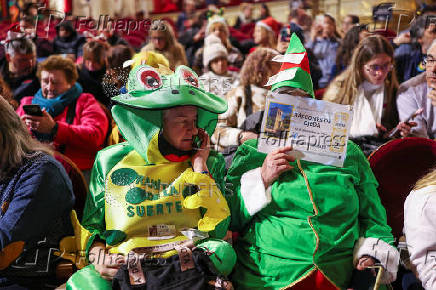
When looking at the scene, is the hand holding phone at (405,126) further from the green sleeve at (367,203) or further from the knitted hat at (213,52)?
the knitted hat at (213,52)

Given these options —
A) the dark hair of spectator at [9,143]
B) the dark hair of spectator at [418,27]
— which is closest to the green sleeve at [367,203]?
the dark hair of spectator at [9,143]

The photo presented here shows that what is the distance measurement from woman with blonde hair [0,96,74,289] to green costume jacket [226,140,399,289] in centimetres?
77

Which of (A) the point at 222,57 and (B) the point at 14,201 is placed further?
(A) the point at 222,57

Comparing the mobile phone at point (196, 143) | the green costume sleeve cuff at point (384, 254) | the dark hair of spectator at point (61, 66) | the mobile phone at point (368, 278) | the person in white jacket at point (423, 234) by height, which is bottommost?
the mobile phone at point (368, 278)

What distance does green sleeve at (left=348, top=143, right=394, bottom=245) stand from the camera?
2025mm

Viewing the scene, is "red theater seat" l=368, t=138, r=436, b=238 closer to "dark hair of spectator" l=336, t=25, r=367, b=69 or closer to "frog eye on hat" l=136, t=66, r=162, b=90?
"frog eye on hat" l=136, t=66, r=162, b=90

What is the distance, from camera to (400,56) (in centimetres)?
405

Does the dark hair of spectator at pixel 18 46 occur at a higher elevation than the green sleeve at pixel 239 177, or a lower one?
higher

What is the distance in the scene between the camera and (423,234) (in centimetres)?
179

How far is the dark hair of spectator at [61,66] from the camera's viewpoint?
3260 millimetres

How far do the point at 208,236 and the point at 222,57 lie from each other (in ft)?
8.83

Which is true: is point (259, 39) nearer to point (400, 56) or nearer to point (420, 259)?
point (400, 56)

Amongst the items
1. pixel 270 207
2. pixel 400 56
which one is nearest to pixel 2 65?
pixel 270 207

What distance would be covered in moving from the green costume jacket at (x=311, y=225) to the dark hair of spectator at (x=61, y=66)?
1.73m
